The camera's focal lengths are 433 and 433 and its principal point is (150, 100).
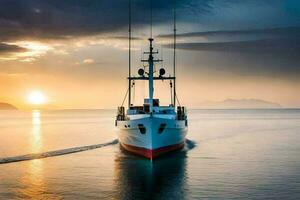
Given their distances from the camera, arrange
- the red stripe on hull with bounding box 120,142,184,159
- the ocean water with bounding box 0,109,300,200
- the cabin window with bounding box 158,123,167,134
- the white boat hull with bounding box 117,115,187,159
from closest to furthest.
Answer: the ocean water with bounding box 0,109,300,200, the white boat hull with bounding box 117,115,187,159, the cabin window with bounding box 158,123,167,134, the red stripe on hull with bounding box 120,142,184,159

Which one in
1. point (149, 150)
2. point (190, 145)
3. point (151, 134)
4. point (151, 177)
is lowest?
point (190, 145)

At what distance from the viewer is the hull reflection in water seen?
118 ft

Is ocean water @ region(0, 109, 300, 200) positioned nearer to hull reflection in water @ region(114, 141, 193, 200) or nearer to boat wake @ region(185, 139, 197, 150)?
hull reflection in water @ region(114, 141, 193, 200)

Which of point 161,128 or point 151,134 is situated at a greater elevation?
point 161,128

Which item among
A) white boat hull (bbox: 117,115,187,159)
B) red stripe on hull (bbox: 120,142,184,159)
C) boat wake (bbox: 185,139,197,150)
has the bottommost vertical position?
boat wake (bbox: 185,139,197,150)

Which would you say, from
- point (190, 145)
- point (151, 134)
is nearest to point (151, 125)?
point (151, 134)

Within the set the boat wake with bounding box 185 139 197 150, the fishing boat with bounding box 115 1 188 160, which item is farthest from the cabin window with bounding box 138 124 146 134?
the boat wake with bounding box 185 139 197 150

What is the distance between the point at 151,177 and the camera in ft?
143

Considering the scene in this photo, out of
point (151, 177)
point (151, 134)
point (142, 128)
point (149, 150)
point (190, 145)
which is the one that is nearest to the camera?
point (151, 177)

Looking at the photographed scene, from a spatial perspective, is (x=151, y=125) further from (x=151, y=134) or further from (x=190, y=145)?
(x=190, y=145)

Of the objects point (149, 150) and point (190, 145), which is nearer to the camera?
point (149, 150)

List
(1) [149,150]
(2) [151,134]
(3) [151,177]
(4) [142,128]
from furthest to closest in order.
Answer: (1) [149,150] → (4) [142,128] → (2) [151,134] → (3) [151,177]

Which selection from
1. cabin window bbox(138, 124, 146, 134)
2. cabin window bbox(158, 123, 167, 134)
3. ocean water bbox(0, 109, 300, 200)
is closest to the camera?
ocean water bbox(0, 109, 300, 200)

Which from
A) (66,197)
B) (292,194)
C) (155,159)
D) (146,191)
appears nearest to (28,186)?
(66,197)
